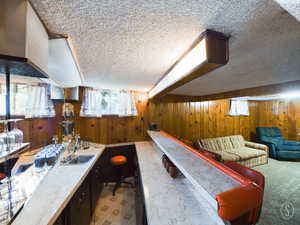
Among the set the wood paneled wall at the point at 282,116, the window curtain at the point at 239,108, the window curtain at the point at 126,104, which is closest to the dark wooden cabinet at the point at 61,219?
the window curtain at the point at 126,104

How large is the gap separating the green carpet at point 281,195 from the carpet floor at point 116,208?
198cm

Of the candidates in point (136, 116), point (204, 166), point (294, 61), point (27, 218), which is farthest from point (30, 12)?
point (136, 116)

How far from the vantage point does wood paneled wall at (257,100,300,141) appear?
4.46 metres

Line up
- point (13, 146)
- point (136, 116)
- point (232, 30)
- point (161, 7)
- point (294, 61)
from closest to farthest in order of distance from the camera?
point (161, 7) → point (232, 30) → point (13, 146) → point (294, 61) → point (136, 116)

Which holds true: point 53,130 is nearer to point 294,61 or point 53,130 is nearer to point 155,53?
point 155,53

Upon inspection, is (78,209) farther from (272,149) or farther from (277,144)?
(277,144)

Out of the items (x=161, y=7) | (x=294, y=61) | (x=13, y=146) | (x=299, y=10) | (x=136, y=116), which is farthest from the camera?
(x=136, y=116)

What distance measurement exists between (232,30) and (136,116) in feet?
8.21

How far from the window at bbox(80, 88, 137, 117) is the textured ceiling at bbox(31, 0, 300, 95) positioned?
157 centimetres

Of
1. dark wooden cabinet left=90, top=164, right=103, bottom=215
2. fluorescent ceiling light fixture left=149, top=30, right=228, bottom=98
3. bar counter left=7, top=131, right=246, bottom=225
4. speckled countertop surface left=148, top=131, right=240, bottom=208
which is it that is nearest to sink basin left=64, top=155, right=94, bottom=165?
dark wooden cabinet left=90, top=164, right=103, bottom=215

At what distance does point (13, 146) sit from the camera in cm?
100

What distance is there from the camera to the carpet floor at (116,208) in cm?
176

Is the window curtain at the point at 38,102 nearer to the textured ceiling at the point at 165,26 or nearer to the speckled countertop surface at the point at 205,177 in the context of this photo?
the textured ceiling at the point at 165,26

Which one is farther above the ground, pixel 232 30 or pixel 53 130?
pixel 232 30
